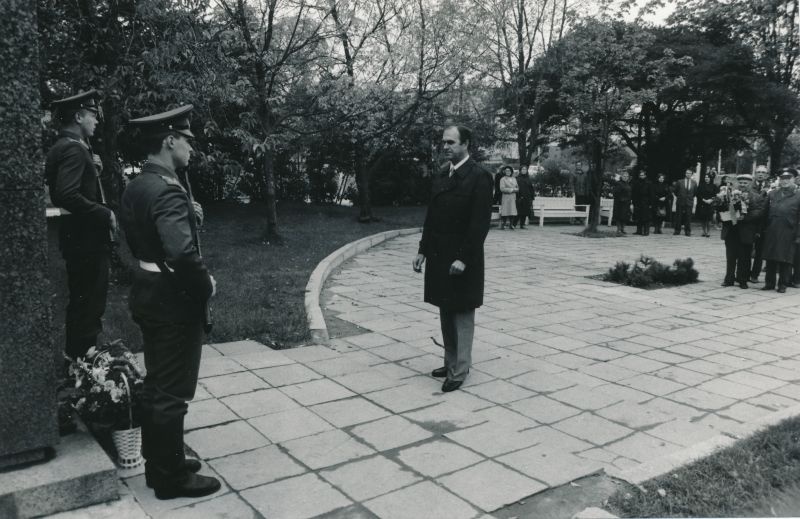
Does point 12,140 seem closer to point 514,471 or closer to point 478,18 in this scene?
point 514,471

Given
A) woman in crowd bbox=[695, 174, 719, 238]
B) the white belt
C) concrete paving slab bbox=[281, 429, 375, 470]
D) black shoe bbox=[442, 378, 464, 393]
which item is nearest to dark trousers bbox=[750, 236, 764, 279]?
black shoe bbox=[442, 378, 464, 393]

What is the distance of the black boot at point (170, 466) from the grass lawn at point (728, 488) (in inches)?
84.9

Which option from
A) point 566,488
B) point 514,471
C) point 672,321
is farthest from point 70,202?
point 672,321

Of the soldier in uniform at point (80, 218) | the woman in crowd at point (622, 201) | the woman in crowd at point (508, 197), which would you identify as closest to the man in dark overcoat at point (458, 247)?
the soldier in uniform at point (80, 218)

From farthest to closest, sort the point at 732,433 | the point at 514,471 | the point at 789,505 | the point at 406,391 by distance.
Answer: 1. the point at 406,391
2. the point at 732,433
3. the point at 514,471
4. the point at 789,505

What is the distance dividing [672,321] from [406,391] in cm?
433

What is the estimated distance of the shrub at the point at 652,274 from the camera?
1036cm

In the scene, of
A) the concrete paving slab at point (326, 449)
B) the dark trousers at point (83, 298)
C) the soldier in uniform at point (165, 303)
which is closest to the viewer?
the soldier in uniform at point (165, 303)

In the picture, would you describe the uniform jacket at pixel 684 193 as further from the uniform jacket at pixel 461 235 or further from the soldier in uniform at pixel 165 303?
the soldier in uniform at pixel 165 303

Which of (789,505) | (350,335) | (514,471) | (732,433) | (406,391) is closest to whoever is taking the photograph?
(789,505)

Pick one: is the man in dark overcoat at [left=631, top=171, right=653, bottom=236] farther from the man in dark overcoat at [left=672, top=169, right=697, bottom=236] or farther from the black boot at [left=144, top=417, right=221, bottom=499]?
the black boot at [left=144, top=417, right=221, bottom=499]

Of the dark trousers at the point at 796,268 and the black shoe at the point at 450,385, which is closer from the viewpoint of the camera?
the black shoe at the point at 450,385

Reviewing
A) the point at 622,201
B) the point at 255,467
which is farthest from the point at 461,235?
the point at 622,201

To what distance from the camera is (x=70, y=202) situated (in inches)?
184
